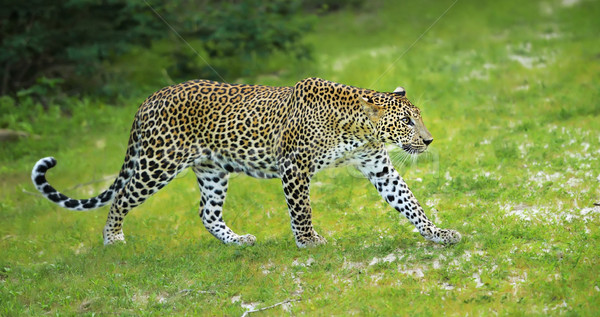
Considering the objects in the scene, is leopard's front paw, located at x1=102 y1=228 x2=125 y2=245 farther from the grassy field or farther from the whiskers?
the whiskers

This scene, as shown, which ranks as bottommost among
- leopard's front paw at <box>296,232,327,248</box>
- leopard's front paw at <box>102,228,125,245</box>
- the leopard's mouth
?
leopard's front paw at <box>102,228,125,245</box>

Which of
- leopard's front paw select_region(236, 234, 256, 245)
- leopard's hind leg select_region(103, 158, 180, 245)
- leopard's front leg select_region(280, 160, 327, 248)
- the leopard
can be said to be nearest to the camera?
the leopard

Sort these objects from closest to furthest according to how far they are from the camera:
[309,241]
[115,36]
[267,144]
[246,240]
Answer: [309,241] < [267,144] < [246,240] < [115,36]

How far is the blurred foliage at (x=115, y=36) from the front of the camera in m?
15.8

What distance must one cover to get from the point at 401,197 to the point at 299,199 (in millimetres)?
1237

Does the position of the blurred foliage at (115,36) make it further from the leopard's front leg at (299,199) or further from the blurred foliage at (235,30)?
the leopard's front leg at (299,199)

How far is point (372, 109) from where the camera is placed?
8.45 meters

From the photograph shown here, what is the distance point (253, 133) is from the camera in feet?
29.7

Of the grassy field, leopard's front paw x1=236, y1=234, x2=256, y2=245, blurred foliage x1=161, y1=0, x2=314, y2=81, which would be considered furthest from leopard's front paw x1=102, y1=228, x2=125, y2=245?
blurred foliage x1=161, y1=0, x2=314, y2=81

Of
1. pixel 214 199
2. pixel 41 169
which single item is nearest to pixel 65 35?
pixel 41 169

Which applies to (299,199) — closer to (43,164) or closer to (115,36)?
(43,164)

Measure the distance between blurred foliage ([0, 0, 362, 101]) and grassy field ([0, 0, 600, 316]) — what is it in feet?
3.23

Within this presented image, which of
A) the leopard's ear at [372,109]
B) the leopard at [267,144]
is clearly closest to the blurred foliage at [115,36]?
the leopard at [267,144]

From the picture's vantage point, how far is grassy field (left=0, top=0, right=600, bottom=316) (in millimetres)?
7457
